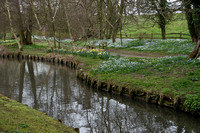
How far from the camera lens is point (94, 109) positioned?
9070 millimetres

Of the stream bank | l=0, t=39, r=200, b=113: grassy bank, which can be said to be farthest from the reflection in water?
l=0, t=39, r=200, b=113: grassy bank

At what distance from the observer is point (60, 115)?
8.26m

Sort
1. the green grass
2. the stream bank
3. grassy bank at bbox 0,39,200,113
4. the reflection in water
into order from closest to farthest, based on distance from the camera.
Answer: the reflection in water < the stream bank < grassy bank at bbox 0,39,200,113 < the green grass

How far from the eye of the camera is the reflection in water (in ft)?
24.0

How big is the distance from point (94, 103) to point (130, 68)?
4.49 meters

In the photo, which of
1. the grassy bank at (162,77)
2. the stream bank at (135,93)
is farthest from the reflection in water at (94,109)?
the grassy bank at (162,77)

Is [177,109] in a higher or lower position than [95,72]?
lower

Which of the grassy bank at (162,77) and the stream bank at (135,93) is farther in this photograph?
the grassy bank at (162,77)

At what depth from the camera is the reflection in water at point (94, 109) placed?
288 inches

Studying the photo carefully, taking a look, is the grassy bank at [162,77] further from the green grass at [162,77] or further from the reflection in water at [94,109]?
the reflection in water at [94,109]

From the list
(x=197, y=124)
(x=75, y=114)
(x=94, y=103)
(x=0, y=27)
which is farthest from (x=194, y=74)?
(x=0, y=27)

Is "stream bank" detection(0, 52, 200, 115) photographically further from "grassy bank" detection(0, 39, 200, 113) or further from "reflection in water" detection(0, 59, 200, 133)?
"reflection in water" detection(0, 59, 200, 133)

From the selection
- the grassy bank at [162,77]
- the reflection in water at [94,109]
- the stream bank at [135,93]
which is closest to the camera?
the reflection in water at [94,109]

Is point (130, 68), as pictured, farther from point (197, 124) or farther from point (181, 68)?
point (197, 124)
